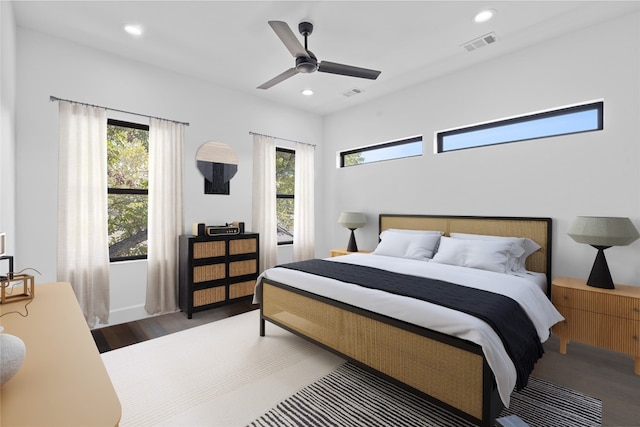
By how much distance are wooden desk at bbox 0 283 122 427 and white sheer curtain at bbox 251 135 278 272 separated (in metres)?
3.29

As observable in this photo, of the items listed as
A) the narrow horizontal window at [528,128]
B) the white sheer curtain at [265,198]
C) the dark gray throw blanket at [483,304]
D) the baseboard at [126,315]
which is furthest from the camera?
the white sheer curtain at [265,198]

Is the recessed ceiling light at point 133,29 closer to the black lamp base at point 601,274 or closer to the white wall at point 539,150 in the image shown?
the white wall at point 539,150

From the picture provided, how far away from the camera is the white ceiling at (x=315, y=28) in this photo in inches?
103

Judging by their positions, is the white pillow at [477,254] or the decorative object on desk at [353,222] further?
the decorative object on desk at [353,222]

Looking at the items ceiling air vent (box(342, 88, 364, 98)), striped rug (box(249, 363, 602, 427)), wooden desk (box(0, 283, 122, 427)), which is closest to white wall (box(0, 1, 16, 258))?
wooden desk (box(0, 283, 122, 427))

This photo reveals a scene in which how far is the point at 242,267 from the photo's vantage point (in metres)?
4.12

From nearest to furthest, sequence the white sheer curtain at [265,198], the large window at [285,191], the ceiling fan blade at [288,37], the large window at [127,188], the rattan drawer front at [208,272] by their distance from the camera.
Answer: the ceiling fan blade at [288,37] → the large window at [127,188] → the rattan drawer front at [208,272] → the white sheer curtain at [265,198] → the large window at [285,191]

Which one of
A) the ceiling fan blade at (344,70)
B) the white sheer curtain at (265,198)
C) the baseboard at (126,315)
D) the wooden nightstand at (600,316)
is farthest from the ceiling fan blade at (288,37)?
the baseboard at (126,315)

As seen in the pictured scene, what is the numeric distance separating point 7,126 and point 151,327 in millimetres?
2226

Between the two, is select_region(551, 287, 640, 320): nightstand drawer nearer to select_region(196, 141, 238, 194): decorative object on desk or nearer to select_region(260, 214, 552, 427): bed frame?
select_region(260, 214, 552, 427): bed frame

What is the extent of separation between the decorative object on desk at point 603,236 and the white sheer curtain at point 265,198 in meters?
3.66

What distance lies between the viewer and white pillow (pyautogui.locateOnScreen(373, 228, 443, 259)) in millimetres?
3631

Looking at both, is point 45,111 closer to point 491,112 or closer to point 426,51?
point 426,51

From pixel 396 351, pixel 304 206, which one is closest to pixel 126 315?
pixel 304 206
